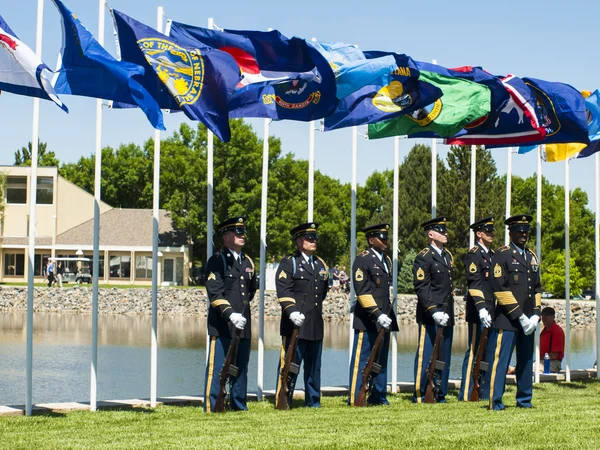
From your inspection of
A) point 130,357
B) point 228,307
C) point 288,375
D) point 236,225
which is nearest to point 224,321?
point 228,307

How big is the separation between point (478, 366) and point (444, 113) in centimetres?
357

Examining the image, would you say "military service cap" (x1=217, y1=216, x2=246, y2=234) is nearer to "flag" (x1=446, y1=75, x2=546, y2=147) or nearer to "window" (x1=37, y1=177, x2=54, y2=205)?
"flag" (x1=446, y1=75, x2=546, y2=147)

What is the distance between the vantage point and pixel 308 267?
11.1 meters

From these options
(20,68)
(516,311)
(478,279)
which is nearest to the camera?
(20,68)

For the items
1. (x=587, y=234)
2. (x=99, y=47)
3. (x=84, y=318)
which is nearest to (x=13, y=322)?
(x=84, y=318)

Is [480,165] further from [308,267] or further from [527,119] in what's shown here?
[308,267]

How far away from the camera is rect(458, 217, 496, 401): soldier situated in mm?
11719

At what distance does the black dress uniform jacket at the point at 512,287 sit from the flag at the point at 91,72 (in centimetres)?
401

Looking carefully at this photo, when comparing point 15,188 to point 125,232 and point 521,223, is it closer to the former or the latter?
point 125,232

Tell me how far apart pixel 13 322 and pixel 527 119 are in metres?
26.1

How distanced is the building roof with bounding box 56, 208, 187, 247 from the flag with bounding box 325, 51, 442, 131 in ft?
161

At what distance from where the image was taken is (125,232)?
2479 inches

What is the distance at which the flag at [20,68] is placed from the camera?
9703 mm

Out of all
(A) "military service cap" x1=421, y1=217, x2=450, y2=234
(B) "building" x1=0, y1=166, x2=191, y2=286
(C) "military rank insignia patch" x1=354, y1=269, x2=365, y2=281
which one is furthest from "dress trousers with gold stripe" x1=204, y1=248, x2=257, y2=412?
(B) "building" x1=0, y1=166, x2=191, y2=286
